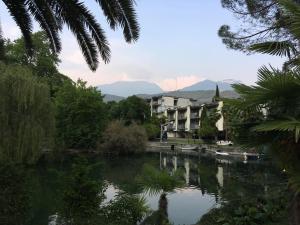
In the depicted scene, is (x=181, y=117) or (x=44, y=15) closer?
(x=44, y=15)

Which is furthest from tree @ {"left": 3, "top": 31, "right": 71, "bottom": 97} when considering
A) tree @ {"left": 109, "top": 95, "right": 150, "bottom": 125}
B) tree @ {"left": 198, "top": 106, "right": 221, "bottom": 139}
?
tree @ {"left": 198, "top": 106, "right": 221, "bottom": 139}

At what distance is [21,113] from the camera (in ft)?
101

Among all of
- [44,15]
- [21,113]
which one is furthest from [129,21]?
[21,113]

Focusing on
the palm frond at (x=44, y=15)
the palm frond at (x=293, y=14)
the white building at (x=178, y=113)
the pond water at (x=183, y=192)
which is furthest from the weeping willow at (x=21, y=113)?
the white building at (x=178, y=113)

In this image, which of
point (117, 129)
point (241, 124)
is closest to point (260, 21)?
point (241, 124)

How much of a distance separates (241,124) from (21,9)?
5.62 m

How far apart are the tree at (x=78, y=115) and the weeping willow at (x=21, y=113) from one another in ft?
99.8

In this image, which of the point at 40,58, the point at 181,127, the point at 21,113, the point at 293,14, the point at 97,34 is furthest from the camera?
the point at 181,127

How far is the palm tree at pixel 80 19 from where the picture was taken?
9.51 metres

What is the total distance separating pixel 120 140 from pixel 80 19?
5399cm

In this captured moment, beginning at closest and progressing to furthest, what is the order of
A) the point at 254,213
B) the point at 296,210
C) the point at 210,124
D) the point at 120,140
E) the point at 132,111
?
1. the point at 296,210
2. the point at 254,213
3. the point at 120,140
4. the point at 210,124
5. the point at 132,111

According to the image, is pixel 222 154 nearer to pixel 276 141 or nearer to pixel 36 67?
pixel 36 67

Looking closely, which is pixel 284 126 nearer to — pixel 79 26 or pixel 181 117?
pixel 79 26

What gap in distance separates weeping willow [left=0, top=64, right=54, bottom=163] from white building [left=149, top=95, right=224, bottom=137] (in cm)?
6232
